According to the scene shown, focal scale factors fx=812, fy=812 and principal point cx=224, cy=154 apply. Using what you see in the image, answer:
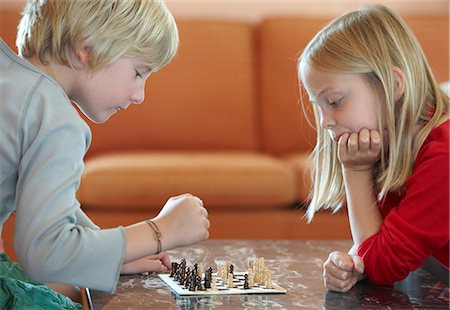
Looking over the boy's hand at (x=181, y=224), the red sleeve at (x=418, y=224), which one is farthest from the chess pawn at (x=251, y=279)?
the red sleeve at (x=418, y=224)

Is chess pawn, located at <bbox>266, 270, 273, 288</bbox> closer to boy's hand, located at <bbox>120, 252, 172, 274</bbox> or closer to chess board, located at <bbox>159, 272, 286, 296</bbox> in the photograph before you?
chess board, located at <bbox>159, 272, 286, 296</bbox>

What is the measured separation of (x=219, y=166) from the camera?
3457 mm

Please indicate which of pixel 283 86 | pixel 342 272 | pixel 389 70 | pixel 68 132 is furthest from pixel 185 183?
pixel 68 132

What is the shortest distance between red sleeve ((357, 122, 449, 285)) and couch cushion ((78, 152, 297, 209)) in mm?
1575

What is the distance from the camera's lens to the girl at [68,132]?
4.99ft

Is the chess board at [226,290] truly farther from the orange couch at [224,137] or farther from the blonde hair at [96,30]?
the orange couch at [224,137]

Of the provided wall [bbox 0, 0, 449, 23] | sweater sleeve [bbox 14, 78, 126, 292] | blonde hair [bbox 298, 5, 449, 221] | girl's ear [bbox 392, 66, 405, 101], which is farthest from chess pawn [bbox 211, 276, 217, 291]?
wall [bbox 0, 0, 449, 23]

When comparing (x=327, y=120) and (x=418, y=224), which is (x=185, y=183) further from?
(x=418, y=224)

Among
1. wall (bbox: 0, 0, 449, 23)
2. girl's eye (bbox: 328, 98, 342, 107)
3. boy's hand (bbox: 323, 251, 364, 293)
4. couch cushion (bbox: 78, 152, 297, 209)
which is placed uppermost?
wall (bbox: 0, 0, 449, 23)

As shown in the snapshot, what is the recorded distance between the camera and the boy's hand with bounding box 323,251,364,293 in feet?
5.80

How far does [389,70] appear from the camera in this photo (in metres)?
1.96

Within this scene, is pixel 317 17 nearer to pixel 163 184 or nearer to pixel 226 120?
pixel 226 120

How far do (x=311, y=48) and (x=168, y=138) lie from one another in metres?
2.08

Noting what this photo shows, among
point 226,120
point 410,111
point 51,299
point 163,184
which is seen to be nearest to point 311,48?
point 410,111
